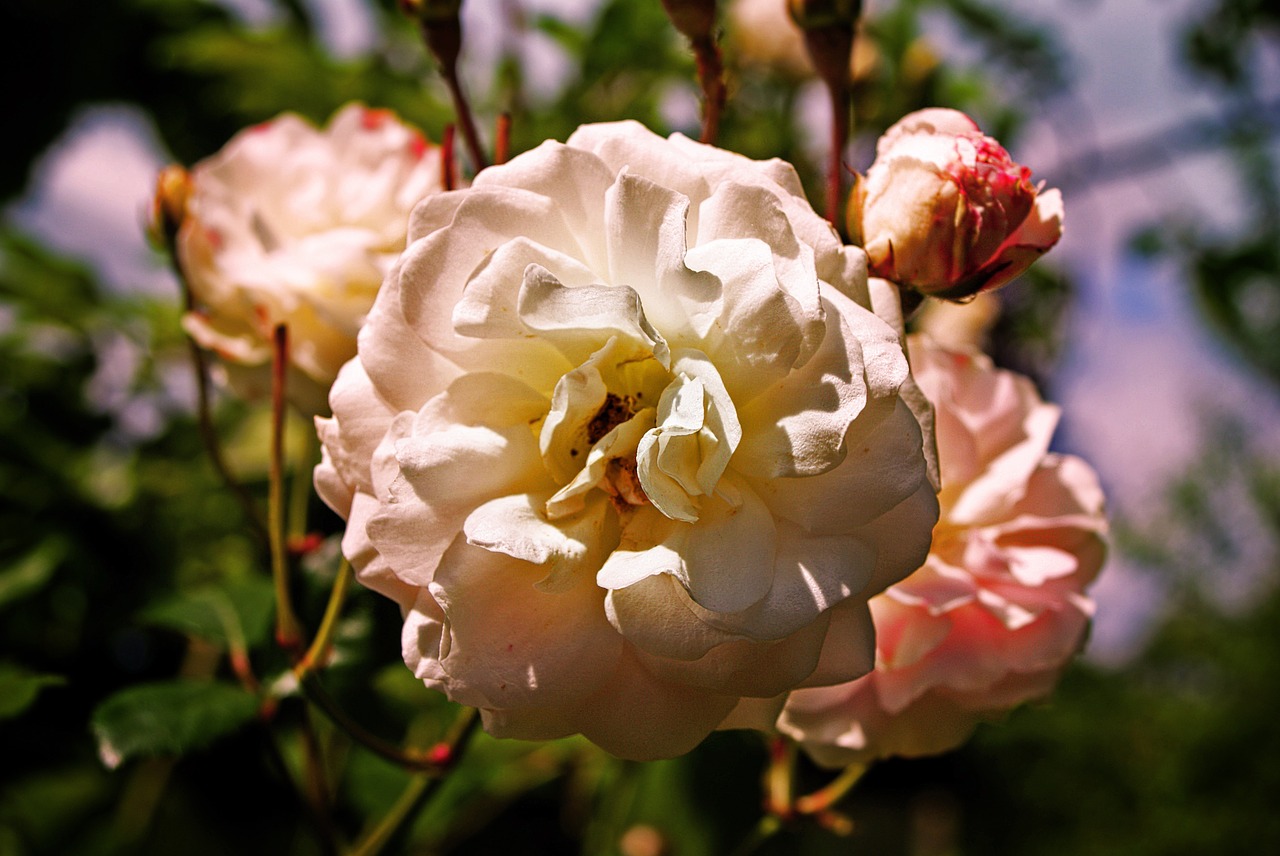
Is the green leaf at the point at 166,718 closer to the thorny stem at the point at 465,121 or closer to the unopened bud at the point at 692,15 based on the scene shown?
the thorny stem at the point at 465,121

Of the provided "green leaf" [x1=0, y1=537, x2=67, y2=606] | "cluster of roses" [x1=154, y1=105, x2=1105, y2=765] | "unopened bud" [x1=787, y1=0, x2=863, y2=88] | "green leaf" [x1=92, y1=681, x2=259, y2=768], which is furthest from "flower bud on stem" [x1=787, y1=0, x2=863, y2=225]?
"green leaf" [x1=0, y1=537, x2=67, y2=606]

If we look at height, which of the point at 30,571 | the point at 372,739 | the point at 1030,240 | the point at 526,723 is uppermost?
the point at 1030,240

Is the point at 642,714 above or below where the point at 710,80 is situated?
below

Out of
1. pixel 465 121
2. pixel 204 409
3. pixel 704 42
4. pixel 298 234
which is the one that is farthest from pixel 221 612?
pixel 704 42

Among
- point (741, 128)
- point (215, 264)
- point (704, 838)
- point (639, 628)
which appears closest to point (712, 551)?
point (639, 628)

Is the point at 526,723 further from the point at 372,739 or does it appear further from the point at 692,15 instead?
the point at 692,15

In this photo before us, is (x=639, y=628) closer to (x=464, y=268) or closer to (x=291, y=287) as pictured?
(x=464, y=268)

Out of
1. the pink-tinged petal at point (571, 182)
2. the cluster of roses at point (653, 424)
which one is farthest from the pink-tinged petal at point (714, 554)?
the pink-tinged petal at point (571, 182)
